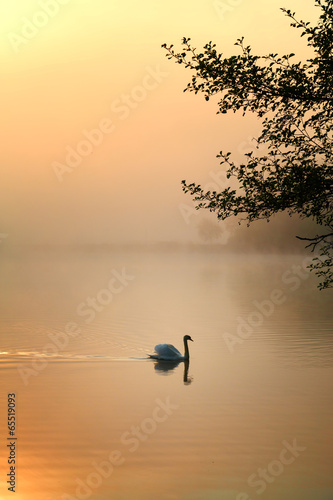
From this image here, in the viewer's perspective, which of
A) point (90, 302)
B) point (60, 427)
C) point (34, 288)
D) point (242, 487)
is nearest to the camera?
point (242, 487)

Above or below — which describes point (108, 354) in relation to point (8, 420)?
above

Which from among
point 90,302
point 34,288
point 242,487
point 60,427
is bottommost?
point 242,487

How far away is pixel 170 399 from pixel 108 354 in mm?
8467

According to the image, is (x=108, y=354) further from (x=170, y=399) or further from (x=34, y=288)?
(x=34, y=288)

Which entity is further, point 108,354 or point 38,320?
point 38,320

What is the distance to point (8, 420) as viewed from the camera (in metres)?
20.7

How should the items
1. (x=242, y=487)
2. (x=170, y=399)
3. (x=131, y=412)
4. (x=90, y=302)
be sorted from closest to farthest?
1. (x=242, y=487)
2. (x=131, y=412)
3. (x=170, y=399)
4. (x=90, y=302)

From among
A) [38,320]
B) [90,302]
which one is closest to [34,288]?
[90,302]

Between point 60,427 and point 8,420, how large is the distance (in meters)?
1.61
